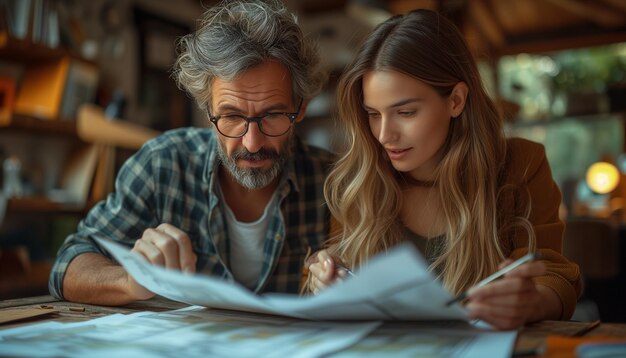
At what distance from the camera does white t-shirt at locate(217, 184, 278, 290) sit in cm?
153

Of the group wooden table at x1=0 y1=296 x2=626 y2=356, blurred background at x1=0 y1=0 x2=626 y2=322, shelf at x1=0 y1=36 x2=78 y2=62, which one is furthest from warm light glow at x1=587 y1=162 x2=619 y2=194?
wooden table at x1=0 y1=296 x2=626 y2=356

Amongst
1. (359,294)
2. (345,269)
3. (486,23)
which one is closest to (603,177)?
(486,23)

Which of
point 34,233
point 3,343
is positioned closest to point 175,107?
point 34,233

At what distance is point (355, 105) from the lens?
1.39m

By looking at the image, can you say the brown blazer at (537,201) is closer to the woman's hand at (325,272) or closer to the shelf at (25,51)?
the woman's hand at (325,272)

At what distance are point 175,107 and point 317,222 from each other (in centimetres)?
293

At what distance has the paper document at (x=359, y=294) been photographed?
69 cm

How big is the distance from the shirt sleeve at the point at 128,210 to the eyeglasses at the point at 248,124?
0.80 feet

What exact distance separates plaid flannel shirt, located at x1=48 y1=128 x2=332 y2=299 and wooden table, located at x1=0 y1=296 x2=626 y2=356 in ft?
0.98

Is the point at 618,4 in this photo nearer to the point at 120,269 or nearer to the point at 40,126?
the point at 40,126

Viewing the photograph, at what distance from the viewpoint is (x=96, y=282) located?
1.19 metres

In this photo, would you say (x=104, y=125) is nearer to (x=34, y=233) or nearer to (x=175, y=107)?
(x=34, y=233)

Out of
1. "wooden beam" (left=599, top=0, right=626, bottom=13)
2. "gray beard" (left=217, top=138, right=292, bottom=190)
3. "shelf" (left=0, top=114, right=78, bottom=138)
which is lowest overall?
"gray beard" (left=217, top=138, right=292, bottom=190)

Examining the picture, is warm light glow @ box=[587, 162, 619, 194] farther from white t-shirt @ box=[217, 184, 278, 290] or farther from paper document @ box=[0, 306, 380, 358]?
paper document @ box=[0, 306, 380, 358]
